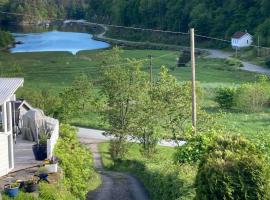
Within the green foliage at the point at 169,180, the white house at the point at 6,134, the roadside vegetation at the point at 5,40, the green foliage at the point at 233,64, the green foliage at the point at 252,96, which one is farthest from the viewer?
the roadside vegetation at the point at 5,40

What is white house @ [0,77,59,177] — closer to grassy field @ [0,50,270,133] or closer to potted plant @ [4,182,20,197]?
potted plant @ [4,182,20,197]

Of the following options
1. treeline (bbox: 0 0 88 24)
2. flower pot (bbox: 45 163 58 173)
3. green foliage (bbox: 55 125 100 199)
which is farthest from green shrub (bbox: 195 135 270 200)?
treeline (bbox: 0 0 88 24)

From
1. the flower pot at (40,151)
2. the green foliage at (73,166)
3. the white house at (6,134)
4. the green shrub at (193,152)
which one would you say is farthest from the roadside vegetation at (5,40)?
the white house at (6,134)

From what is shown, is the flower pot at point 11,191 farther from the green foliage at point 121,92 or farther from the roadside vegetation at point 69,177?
the green foliage at point 121,92

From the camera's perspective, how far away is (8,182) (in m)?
13.2

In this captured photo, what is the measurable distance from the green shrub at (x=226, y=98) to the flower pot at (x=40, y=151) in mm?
30138

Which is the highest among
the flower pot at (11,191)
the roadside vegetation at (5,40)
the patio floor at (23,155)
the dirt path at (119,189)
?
the flower pot at (11,191)

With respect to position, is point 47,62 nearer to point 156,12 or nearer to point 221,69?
point 221,69

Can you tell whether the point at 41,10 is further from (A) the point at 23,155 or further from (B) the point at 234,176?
(B) the point at 234,176

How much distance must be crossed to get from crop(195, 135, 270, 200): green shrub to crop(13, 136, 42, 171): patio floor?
18.6 ft

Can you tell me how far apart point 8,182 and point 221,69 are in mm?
56892

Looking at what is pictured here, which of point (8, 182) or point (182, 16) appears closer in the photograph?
point (8, 182)

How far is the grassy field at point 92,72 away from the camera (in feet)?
128

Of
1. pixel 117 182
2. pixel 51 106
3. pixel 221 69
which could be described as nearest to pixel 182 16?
pixel 221 69
